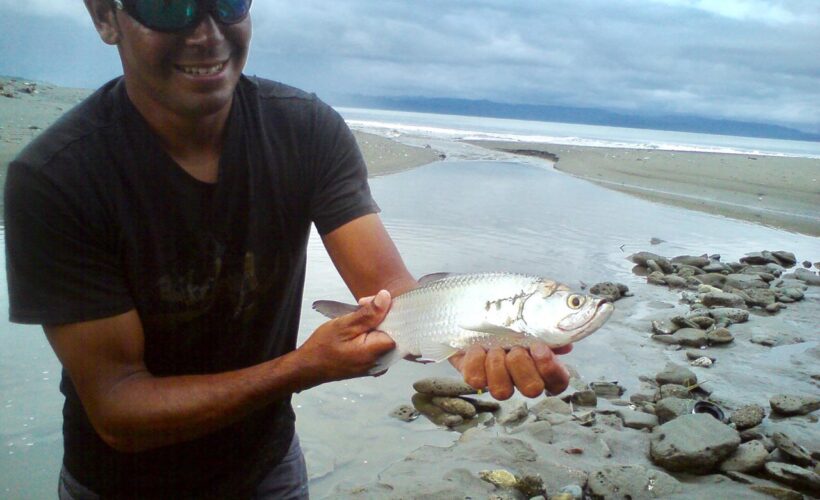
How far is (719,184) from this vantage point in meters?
26.3

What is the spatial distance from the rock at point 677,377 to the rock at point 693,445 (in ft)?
4.72

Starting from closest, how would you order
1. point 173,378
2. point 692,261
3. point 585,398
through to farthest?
point 173,378 → point 585,398 → point 692,261

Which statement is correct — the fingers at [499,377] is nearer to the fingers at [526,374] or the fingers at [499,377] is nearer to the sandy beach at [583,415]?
the fingers at [526,374]

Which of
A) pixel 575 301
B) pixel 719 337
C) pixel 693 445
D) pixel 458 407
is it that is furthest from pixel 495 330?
pixel 719 337

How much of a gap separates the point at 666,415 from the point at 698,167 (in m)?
30.2

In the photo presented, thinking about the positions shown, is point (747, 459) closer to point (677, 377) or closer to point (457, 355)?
point (677, 377)

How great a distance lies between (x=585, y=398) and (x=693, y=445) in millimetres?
1383

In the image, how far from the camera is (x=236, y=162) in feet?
8.55

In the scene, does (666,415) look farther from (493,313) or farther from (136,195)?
(136,195)

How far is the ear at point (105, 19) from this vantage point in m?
2.50

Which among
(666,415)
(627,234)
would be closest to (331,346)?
(666,415)

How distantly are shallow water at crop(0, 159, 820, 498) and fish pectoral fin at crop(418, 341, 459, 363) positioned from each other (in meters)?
2.42

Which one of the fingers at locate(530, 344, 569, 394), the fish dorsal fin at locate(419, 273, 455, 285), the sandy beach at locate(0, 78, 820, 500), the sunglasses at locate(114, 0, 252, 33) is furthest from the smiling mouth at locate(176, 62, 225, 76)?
the sandy beach at locate(0, 78, 820, 500)

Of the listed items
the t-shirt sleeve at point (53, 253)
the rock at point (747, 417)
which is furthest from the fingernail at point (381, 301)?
the rock at point (747, 417)
